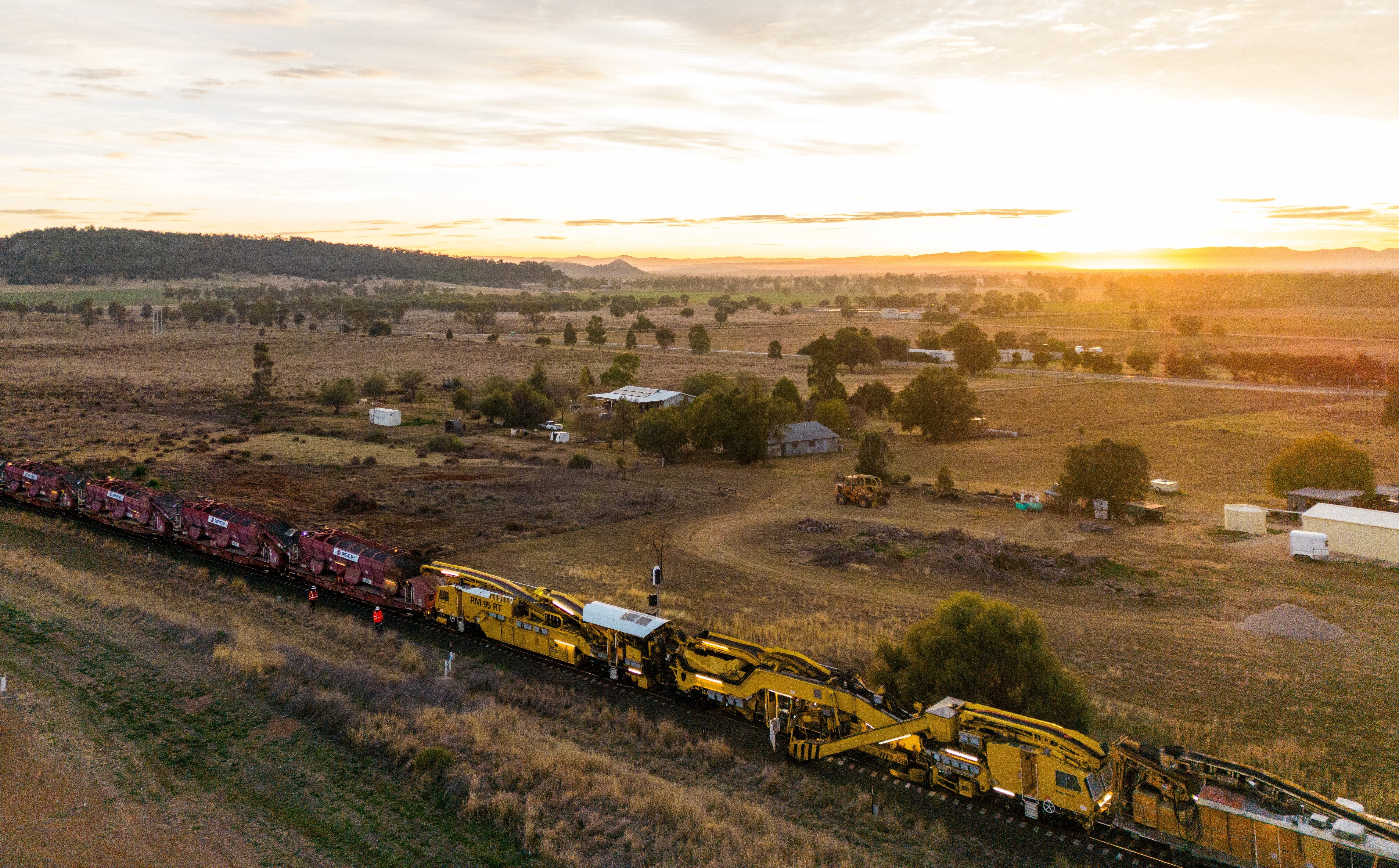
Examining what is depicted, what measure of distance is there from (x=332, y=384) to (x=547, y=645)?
64502mm

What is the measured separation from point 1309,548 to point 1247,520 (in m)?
4.67

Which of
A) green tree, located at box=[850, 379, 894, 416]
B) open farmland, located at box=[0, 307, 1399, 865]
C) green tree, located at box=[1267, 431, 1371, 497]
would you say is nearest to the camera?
open farmland, located at box=[0, 307, 1399, 865]

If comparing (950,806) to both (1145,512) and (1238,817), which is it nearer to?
(1238,817)

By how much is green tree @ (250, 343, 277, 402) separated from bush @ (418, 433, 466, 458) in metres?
19.6

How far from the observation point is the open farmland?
52.6 feet

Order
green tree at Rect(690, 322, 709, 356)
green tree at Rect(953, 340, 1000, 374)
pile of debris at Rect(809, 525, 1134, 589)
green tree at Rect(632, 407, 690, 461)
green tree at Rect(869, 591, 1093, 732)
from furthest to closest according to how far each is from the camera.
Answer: green tree at Rect(690, 322, 709, 356)
green tree at Rect(953, 340, 1000, 374)
green tree at Rect(632, 407, 690, 461)
pile of debris at Rect(809, 525, 1134, 589)
green tree at Rect(869, 591, 1093, 732)

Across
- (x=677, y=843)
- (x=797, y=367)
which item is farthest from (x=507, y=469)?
(x=797, y=367)

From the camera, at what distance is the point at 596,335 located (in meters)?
128

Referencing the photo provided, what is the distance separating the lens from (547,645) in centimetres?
2411

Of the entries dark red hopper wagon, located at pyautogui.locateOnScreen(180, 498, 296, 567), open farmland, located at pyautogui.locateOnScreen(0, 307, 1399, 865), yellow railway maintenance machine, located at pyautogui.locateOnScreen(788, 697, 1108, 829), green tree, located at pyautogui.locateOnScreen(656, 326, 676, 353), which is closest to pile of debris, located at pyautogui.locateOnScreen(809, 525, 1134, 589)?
open farmland, located at pyautogui.locateOnScreen(0, 307, 1399, 865)

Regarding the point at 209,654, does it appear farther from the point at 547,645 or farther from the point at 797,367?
the point at 797,367

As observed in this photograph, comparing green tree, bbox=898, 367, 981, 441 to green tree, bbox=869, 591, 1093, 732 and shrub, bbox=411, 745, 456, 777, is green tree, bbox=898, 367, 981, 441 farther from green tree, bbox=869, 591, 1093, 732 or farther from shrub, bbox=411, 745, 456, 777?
shrub, bbox=411, 745, 456, 777

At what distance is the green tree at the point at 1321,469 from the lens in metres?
47.9

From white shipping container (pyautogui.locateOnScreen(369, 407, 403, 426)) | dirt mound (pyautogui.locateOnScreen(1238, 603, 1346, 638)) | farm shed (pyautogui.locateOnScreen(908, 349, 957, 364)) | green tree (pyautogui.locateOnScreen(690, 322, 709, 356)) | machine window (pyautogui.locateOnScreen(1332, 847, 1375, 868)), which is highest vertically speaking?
green tree (pyautogui.locateOnScreen(690, 322, 709, 356))
